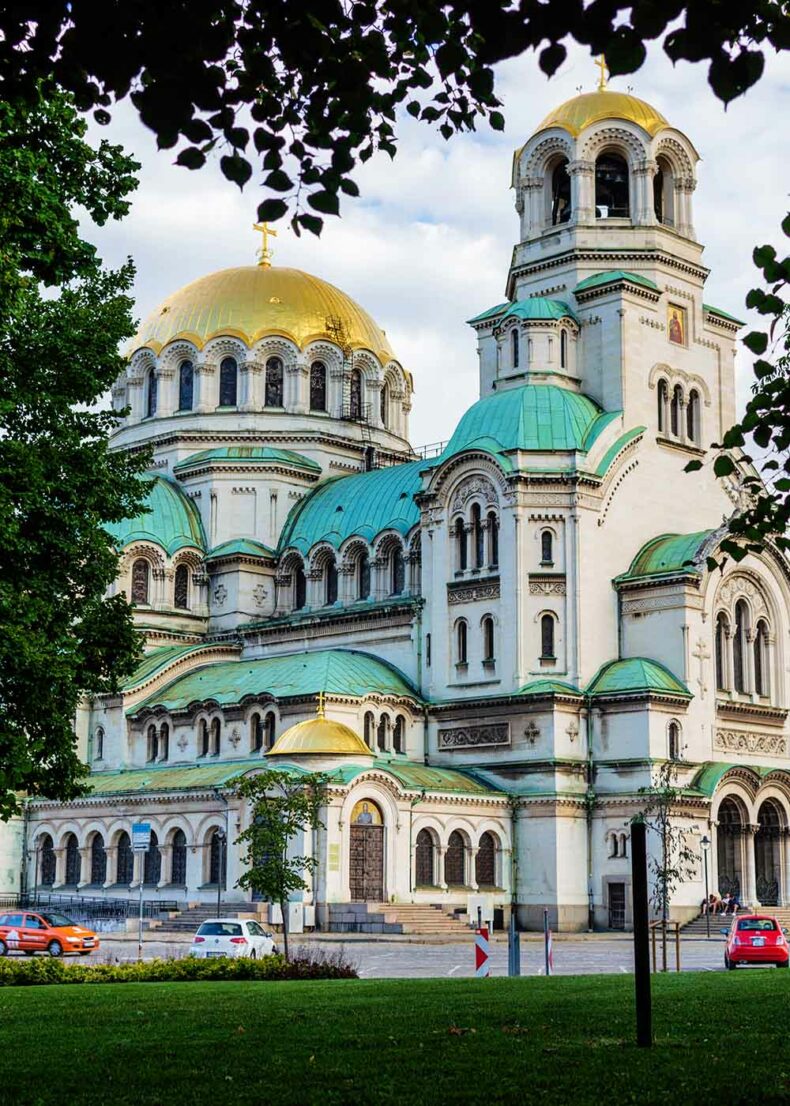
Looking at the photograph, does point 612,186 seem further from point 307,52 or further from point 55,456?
point 307,52

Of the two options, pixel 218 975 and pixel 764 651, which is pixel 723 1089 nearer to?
pixel 218 975

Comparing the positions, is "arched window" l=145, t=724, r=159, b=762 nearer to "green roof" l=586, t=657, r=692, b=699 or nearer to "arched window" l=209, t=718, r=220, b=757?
"arched window" l=209, t=718, r=220, b=757

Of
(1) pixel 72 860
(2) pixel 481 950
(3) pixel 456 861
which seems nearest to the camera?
(2) pixel 481 950

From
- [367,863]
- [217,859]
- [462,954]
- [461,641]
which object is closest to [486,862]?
[367,863]

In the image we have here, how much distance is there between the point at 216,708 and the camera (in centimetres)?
6275

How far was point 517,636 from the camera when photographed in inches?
2263

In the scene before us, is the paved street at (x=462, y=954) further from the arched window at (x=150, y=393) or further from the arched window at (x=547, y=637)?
the arched window at (x=150, y=393)

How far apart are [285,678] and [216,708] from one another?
354 centimetres

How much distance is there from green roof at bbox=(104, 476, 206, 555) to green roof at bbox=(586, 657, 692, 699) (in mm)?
21404

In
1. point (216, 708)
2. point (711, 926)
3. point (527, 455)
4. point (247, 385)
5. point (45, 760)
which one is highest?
point (247, 385)

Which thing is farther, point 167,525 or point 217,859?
point 167,525

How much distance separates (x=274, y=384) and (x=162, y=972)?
48.9 m

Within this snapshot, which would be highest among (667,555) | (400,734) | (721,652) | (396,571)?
(396,571)

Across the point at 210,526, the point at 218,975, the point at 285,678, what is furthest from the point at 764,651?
the point at 218,975
